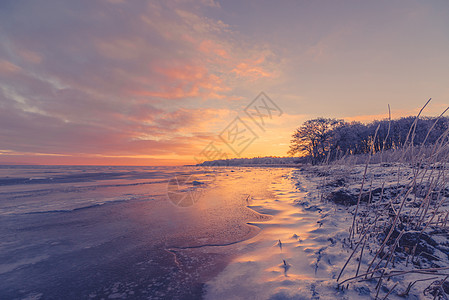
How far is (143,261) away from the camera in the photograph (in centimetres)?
333

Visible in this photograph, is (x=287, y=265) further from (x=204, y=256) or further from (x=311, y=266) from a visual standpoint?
(x=204, y=256)

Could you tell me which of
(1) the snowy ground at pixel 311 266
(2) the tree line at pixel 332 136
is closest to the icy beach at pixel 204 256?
(1) the snowy ground at pixel 311 266

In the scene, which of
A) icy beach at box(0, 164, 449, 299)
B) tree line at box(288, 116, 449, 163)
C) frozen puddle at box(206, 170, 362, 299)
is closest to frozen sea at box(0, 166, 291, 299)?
icy beach at box(0, 164, 449, 299)

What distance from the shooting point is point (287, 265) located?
2.96m

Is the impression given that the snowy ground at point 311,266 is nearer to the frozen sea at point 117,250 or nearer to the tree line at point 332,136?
the frozen sea at point 117,250

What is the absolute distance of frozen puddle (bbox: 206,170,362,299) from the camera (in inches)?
92.5

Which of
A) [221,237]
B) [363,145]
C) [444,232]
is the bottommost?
[221,237]

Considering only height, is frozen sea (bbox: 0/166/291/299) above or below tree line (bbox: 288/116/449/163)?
below

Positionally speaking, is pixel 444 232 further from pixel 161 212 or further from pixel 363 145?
pixel 363 145

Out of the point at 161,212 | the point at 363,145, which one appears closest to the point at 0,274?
the point at 161,212

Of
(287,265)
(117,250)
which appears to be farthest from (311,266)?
(117,250)

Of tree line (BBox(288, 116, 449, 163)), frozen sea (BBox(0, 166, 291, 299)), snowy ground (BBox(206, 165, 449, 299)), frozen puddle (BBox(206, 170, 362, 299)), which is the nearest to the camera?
snowy ground (BBox(206, 165, 449, 299))

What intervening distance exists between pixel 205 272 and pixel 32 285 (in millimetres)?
2651

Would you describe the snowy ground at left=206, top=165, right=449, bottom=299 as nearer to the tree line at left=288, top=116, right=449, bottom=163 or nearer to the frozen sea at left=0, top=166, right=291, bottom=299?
the frozen sea at left=0, top=166, right=291, bottom=299
